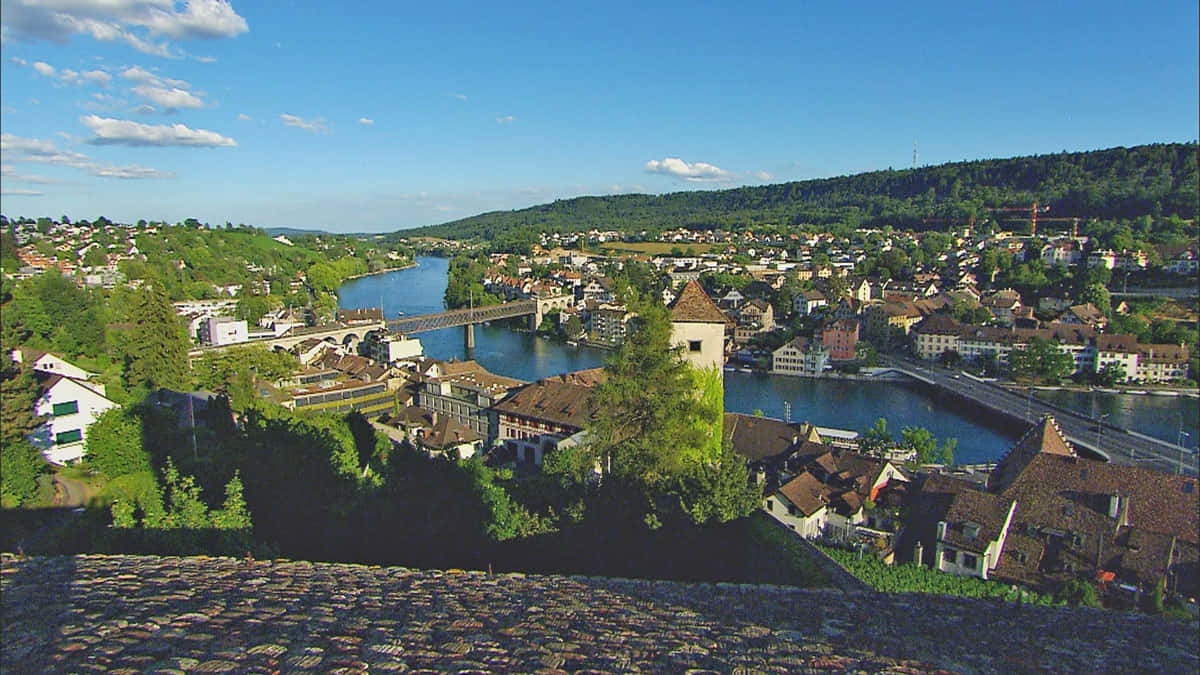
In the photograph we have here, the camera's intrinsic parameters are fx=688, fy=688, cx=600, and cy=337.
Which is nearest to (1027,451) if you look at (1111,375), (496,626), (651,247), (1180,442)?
(1180,442)

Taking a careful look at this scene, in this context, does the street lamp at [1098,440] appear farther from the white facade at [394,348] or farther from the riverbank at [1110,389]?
the white facade at [394,348]

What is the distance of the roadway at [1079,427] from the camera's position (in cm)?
2111

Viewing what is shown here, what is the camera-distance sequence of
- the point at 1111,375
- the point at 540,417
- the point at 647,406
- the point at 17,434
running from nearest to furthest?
the point at 647,406
the point at 17,434
the point at 540,417
the point at 1111,375

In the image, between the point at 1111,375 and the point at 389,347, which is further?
the point at 389,347

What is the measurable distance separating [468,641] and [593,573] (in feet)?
13.4

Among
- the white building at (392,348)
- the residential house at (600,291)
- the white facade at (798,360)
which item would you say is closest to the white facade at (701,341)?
the white building at (392,348)

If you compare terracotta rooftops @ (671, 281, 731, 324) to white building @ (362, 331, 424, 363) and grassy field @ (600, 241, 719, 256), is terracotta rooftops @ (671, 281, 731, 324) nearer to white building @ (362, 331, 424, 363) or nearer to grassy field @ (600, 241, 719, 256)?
white building @ (362, 331, 424, 363)

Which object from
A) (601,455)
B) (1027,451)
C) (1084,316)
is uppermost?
(601,455)

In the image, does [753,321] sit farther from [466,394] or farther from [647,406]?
[647,406]

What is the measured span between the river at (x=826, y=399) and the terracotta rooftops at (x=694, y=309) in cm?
1654

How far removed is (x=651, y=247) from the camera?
95.9 m

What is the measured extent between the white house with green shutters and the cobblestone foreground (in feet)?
33.0

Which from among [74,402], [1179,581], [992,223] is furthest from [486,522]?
[992,223]

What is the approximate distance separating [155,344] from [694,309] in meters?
12.6
